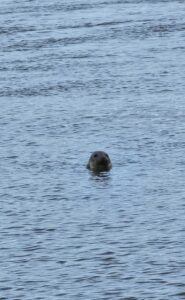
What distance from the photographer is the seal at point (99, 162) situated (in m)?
41.7

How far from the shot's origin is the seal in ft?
137

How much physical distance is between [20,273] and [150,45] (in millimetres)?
42132

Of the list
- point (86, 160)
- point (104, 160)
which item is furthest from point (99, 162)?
point (86, 160)

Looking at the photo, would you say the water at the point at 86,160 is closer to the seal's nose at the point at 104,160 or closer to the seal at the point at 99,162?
the seal at the point at 99,162

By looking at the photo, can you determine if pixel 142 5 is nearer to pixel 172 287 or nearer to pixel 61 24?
pixel 61 24

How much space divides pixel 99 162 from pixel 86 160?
2.05m

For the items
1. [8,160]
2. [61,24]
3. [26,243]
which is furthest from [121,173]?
[61,24]

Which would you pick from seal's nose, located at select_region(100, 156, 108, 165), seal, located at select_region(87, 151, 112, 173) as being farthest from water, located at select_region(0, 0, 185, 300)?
seal's nose, located at select_region(100, 156, 108, 165)

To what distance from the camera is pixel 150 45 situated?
71.9m

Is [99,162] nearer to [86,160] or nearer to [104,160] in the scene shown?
[104,160]

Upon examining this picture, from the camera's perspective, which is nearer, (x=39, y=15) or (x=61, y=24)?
(x=61, y=24)

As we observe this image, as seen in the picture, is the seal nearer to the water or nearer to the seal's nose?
the seal's nose

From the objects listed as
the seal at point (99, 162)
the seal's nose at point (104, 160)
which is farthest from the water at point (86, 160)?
the seal's nose at point (104, 160)

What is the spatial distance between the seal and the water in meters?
0.30
